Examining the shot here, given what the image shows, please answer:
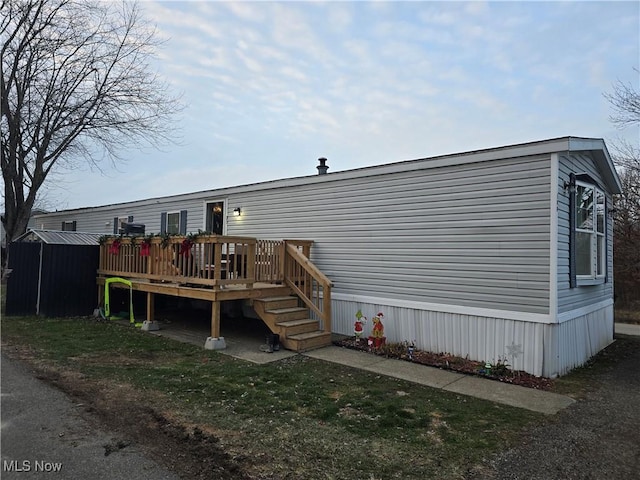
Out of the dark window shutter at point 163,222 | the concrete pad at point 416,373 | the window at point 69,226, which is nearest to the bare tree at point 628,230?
the concrete pad at point 416,373

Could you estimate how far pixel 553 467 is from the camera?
9.86 feet

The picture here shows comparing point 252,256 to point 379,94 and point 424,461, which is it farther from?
point 379,94

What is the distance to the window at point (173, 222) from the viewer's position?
11.5 m

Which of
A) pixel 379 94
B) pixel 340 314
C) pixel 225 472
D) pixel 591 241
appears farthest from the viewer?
pixel 379 94

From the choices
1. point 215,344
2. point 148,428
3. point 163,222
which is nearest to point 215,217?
point 163,222

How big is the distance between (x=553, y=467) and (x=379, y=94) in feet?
36.4

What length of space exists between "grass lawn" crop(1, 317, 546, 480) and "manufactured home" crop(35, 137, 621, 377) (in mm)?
1668

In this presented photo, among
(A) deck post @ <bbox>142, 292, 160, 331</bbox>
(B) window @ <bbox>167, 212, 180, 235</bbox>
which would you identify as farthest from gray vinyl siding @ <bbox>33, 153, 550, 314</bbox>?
(B) window @ <bbox>167, 212, 180, 235</bbox>

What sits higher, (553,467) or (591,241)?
(591,241)

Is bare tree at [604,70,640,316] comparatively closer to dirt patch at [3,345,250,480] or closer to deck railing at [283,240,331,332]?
deck railing at [283,240,331,332]

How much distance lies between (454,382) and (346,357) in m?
1.70

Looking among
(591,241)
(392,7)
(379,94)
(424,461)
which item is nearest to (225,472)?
(424,461)

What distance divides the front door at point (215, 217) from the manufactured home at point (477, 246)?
222 centimetres

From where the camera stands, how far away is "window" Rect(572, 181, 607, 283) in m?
6.20
